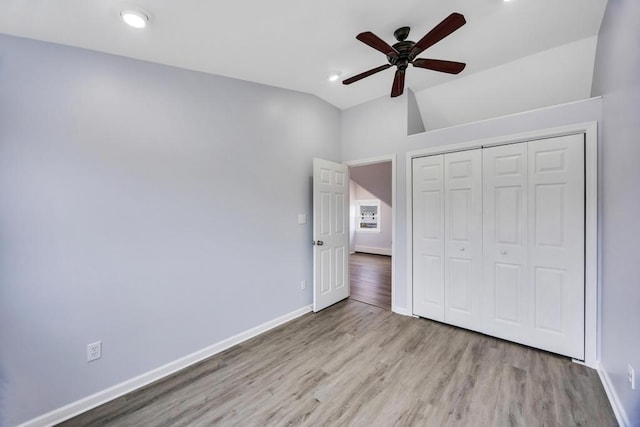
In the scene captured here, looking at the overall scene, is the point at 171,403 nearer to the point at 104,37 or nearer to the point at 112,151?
the point at 112,151

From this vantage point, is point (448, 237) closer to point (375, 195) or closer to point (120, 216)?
point (120, 216)

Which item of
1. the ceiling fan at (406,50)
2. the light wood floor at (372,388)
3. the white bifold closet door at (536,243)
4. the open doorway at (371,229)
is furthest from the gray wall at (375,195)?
the light wood floor at (372,388)

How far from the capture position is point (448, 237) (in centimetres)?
296

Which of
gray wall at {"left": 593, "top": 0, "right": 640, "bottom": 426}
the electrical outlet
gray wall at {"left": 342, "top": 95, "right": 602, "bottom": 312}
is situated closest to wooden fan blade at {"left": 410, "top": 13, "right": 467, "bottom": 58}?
gray wall at {"left": 593, "top": 0, "right": 640, "bottom": 426}

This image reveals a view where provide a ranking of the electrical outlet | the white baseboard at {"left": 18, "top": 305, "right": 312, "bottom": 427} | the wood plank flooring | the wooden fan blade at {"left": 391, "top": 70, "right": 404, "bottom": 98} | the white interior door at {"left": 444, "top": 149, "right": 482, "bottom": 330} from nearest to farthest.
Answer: the white baseboard at {"left": 18, "top": 305, "right": 312, "bottom": 427} → the electrical outlet → the wooden fan blade at {"left": 391, "top": 70, "right": 404, "bottom": 98} → the white interior door at {"left": 444, "top": 149, "right": 482, "bottom": 330} → the wood plank flooring

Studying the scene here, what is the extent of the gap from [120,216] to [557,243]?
376 cm

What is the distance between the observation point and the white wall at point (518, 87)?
2379 millimetres

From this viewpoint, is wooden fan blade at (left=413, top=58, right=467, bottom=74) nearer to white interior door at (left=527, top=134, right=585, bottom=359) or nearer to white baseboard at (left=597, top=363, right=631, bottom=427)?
white interior door at (left=527, top=134, right=585, bottom=359)

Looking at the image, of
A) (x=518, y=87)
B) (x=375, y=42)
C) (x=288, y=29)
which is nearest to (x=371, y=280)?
Answer: (x=518, y=87)

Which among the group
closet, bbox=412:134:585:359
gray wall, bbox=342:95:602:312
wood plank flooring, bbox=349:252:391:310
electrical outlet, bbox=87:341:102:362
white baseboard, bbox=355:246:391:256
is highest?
gray wall, bbox=342:95:602:312

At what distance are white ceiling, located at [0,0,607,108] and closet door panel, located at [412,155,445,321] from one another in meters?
1.20

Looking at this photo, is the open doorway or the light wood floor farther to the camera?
the open doorway

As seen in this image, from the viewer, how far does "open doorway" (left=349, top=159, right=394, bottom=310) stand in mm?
4852

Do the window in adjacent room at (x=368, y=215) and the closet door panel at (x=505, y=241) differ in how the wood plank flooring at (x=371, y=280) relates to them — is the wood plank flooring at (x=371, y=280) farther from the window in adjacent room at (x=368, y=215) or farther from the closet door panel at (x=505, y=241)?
the closet door panel at (x=505, y=241)
